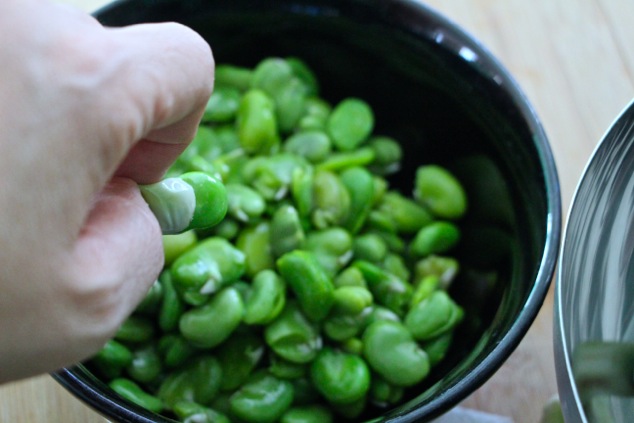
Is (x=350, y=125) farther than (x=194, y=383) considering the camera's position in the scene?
Yes

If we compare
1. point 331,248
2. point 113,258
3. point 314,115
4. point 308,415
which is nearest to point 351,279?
point 331,248

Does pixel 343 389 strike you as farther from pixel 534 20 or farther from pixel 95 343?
pixel 534 20

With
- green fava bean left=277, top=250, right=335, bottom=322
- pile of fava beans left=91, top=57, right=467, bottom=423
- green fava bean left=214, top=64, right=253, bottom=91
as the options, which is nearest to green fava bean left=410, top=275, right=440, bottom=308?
pile of fava beans left=91, top=57, right=467, bottom=423

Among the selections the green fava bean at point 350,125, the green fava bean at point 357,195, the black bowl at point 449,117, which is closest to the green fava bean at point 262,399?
the black bowl at point 449,117

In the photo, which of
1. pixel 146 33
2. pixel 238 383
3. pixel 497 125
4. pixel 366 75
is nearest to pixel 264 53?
pixel 366 75

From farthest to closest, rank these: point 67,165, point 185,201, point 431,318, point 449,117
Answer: point 449,117, point 431,318, point 185,201, point 67,165

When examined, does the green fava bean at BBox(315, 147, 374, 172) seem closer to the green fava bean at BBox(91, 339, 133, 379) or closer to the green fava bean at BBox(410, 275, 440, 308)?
the green fava bean at BBox(410, 275, 440, 308)

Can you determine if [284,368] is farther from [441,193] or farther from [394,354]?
[441,193]
